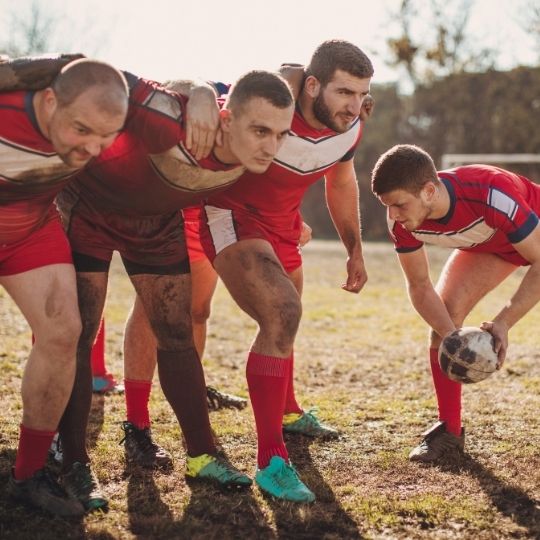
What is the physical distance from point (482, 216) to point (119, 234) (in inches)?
78.7

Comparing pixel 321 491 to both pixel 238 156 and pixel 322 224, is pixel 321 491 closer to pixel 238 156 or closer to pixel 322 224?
pixel 238 156

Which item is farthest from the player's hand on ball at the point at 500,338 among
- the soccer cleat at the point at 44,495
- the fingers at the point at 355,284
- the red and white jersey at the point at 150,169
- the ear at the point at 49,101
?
the ear at the point at 49,101

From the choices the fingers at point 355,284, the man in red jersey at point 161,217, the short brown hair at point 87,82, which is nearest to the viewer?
the short brown hair at point 87,82

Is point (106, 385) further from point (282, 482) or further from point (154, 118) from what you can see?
point (154, 118)

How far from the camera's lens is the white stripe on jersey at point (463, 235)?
4727 mm

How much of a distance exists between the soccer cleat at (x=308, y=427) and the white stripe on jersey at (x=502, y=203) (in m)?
1.70

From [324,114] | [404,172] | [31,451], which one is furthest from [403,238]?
[31,451]

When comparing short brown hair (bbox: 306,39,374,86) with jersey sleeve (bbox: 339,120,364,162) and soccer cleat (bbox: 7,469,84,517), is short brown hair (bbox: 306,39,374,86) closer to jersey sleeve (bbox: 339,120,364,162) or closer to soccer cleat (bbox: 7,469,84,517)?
jersey sleeve (bbox: 339,120,364,162)

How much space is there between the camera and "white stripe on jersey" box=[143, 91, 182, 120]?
3.64 metres

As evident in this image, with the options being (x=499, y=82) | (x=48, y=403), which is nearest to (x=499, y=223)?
(x=48, y=403)

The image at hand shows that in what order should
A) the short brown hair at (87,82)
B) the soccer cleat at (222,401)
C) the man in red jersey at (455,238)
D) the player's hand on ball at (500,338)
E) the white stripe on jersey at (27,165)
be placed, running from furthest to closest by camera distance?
1. the soccer cleat at (222,401)
2. the man in red jersey at (455,238)
3. the player's hand on ball at (500,338)
4. the white stripe on jersey at (27,165)
5. the short brown hair at (87,82)

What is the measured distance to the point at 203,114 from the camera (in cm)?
369

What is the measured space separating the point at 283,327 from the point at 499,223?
4.42 feet

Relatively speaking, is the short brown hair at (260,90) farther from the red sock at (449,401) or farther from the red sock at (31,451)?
the red sock at (449,401)
